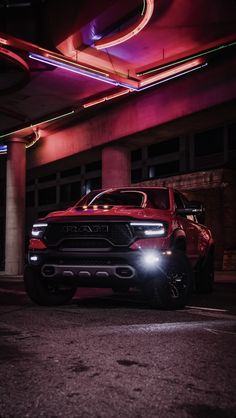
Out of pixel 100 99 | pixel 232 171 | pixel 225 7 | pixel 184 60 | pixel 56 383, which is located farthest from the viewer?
pixel 232 171

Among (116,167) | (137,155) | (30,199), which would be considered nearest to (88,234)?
(116,167)

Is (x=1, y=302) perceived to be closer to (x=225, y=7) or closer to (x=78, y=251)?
(x=78, y=251)

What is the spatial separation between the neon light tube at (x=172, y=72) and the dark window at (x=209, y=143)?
26780mm

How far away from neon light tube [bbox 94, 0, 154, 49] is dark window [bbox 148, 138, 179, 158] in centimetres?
3027

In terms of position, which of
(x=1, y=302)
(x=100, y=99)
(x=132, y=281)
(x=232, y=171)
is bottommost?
(x=1, y=302)

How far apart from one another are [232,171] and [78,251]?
1555 centimetres

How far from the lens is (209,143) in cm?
4294

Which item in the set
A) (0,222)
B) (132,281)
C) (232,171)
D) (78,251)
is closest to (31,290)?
(78,251)

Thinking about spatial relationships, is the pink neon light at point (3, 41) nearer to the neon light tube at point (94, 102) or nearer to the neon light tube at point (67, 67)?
the neon light tube at point (67, 67)

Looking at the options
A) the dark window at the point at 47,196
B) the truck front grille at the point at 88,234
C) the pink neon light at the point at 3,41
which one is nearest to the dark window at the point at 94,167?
the dark window at the point at 47,196

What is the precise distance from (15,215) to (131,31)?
12550 mm

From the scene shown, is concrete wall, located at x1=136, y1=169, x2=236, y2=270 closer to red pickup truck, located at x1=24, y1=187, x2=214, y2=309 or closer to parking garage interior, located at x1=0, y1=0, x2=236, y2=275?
parking garage interior, located at x1=0, y1=0, x2=236, y2=275

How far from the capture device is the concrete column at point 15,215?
23250 millimetres

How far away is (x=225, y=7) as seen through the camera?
40.1 feet
